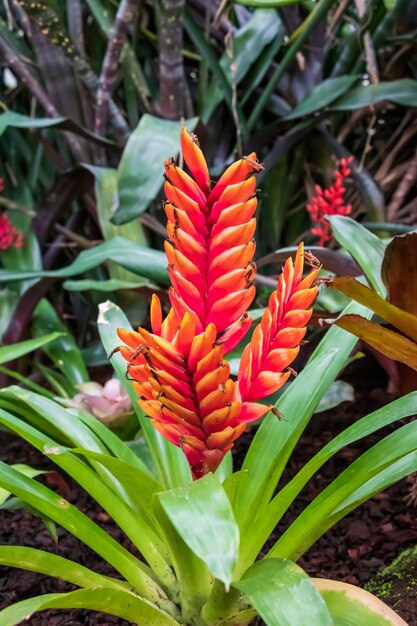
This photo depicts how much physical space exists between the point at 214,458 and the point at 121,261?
648 mm

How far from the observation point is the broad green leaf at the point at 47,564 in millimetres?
560

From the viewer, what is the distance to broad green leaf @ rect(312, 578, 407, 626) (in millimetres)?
560

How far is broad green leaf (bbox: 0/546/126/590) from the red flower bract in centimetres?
18

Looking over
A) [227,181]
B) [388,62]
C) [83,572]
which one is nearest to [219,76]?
[388,62]

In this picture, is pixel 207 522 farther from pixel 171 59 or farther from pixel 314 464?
pixel 171 59

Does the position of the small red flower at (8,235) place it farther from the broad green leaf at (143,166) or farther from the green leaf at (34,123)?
the broad green leaf at (143,166)

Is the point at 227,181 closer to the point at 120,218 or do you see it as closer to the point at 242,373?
the point at 242,373

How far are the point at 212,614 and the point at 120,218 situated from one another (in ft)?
2.47

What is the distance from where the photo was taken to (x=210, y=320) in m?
0.52

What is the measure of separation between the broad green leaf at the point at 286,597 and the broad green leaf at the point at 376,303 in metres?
0.30

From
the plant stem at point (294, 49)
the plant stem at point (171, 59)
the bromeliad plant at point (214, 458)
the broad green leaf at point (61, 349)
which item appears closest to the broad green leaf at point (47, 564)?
the bromeliad plant at point (214, 458)

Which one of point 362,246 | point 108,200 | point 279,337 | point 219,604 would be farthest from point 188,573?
point 108,200

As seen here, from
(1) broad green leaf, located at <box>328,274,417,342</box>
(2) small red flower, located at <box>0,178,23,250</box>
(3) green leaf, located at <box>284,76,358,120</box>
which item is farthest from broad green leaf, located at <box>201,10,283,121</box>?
(1) broad green leaf, located at <box>328,274,417,342</box>

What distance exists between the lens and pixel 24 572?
3.03ft
